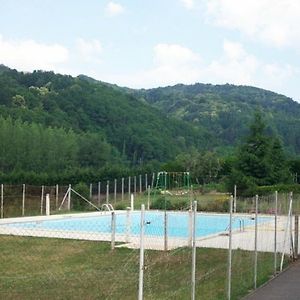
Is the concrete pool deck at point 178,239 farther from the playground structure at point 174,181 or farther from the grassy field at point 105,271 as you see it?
the playground structure at point 174,181

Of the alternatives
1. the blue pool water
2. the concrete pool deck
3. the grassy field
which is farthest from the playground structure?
the grassy field

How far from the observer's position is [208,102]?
14362 cm

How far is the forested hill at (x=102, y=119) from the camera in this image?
7575cm

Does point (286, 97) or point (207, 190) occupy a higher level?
point (286, 97)

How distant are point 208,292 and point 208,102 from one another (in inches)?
5329

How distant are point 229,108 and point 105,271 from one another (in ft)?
408

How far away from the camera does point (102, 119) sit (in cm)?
9050

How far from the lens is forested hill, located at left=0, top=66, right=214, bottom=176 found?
75.8m

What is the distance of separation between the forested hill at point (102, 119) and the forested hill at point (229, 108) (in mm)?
13538

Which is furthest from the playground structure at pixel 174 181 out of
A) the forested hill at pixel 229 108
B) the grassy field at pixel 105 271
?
the forested hill at pixel 229 108

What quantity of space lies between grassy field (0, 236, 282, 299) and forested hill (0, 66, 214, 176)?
54.2 meters

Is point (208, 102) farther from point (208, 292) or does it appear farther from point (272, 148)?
point (208, 292)

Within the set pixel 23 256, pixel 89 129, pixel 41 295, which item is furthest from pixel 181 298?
pixel 89 129

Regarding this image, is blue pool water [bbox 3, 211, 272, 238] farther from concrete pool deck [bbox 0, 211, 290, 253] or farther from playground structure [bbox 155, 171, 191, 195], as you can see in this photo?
playground structure [bbox 155, 171, 191, 195]
